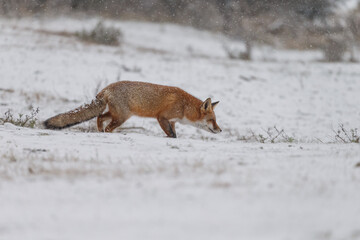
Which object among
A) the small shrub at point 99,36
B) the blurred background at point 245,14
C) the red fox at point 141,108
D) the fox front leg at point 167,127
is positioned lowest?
the fox front leg at point 167,127

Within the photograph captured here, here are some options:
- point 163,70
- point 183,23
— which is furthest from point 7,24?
point 183,23

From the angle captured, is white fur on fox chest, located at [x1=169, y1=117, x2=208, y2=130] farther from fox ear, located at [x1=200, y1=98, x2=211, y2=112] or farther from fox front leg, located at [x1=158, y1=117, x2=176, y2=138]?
fox front leg, located at [x1=158, y1=117, x2=176, y2=138]

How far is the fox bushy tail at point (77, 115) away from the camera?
6.77 meters

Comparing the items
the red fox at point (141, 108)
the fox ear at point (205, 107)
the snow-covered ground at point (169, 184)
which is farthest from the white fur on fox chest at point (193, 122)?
the snow-covered ground at point (169, 184)

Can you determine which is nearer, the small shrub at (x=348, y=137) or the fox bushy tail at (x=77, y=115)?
the small shrub at (x=348, y=137)

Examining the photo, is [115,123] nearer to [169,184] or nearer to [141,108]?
[141,108]

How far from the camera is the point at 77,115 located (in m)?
6.98

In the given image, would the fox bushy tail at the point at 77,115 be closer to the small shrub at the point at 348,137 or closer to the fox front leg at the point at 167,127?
the fox front leg at the point at 167,127

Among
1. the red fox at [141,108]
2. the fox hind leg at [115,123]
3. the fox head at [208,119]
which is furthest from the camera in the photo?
the fox head at [208,119]

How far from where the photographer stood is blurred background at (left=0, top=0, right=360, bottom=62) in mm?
25703

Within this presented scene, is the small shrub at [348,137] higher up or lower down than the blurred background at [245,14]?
lower down

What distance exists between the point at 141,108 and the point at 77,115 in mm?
1253

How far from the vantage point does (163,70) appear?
1606cm

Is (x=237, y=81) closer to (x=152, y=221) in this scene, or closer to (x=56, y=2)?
(x=152, y=221)
